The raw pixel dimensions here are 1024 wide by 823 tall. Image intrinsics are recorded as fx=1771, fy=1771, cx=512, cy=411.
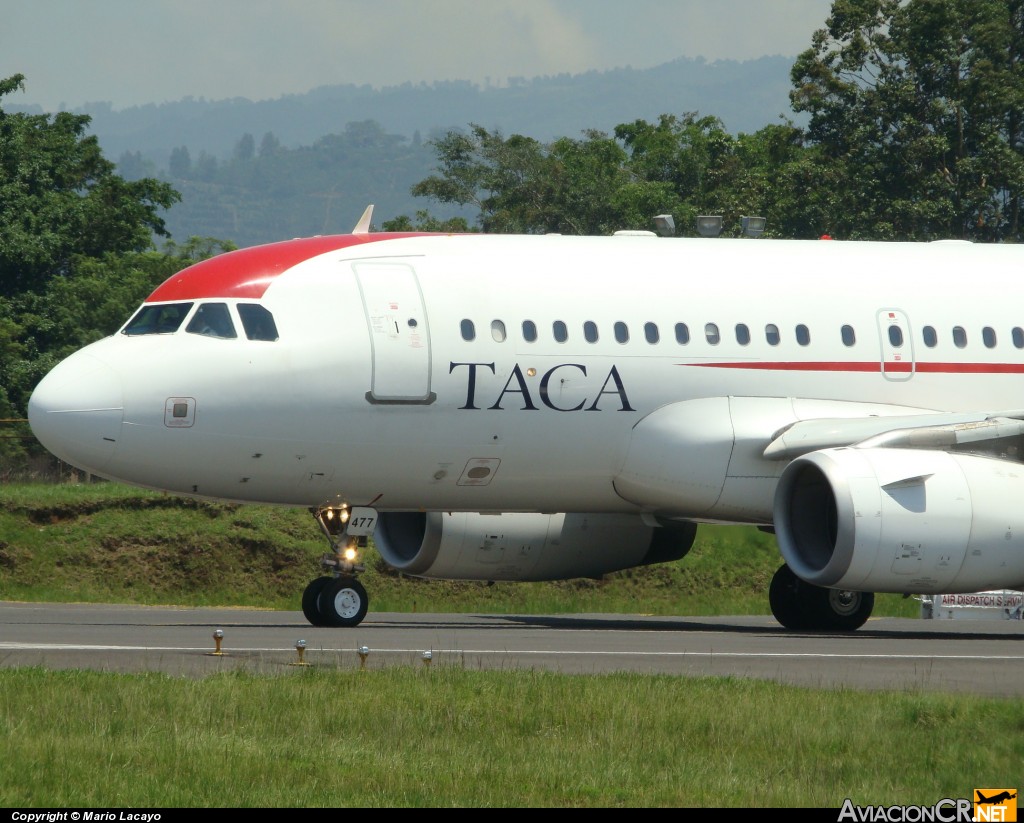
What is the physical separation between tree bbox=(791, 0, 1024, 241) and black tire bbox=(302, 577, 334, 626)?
34.1 meters

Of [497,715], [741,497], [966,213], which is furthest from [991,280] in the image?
[966,213]

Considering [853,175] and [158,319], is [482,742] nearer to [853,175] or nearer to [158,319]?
[158,319]

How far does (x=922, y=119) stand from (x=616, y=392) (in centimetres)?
3608

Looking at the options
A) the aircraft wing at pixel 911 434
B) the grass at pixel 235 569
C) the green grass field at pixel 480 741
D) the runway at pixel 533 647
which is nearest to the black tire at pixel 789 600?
the runway at pixel 533 647

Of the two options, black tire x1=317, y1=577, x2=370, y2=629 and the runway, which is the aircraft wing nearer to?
the runway

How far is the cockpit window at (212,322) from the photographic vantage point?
20859 mm

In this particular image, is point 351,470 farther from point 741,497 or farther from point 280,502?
point 741,497

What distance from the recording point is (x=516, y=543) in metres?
24.7

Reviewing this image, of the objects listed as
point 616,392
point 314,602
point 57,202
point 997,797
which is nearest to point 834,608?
point 616,392

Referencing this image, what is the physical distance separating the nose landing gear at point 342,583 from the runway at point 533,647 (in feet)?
1.04

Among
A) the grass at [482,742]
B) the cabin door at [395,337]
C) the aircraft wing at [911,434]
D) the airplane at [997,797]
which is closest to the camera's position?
the airplane at [997,797]

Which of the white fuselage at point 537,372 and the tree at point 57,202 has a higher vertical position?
the tree at point 57,202

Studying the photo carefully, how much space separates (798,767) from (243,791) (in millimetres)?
3280

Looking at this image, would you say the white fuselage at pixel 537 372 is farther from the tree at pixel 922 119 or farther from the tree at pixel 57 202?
the tree at pixel 57 202
